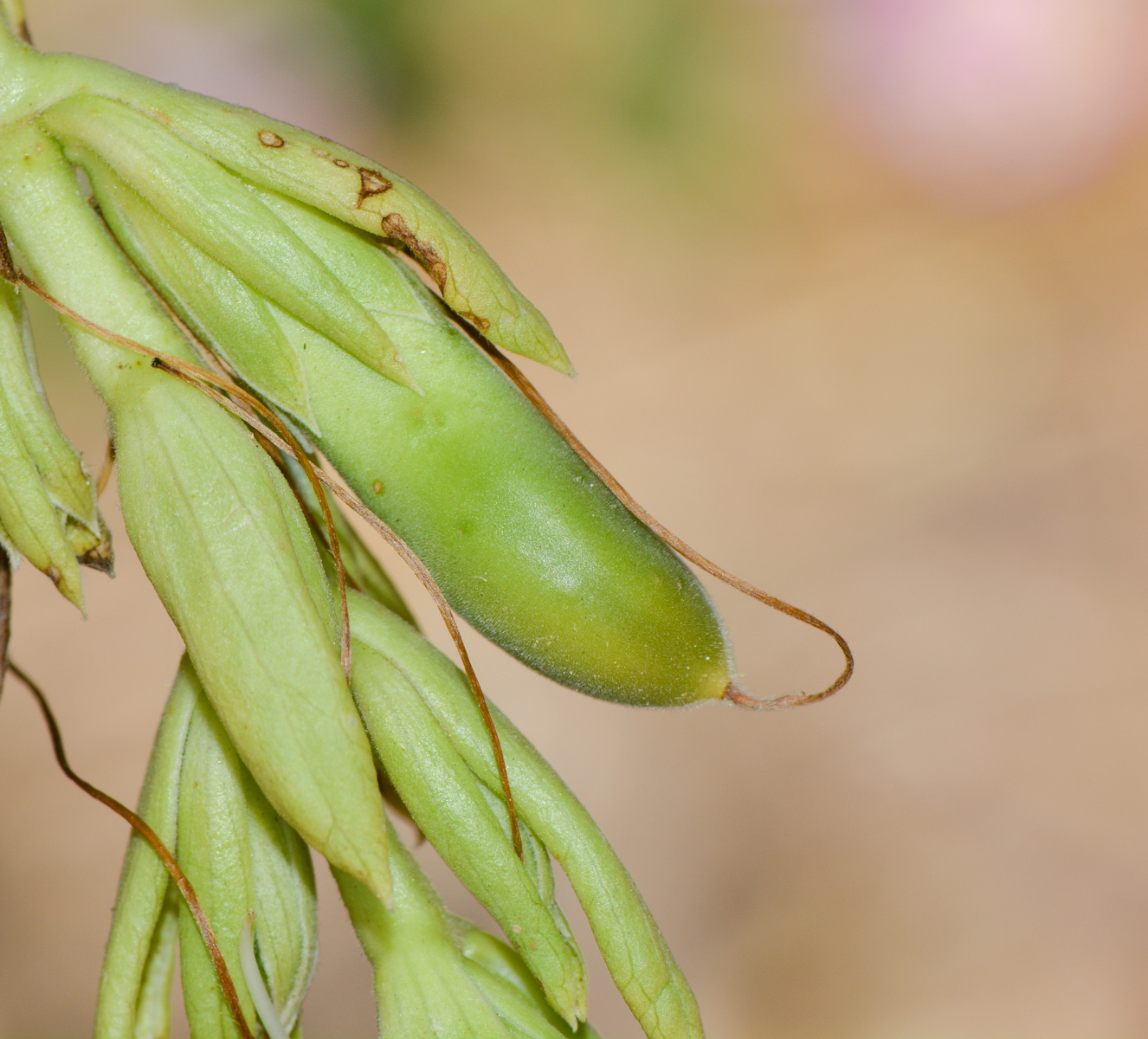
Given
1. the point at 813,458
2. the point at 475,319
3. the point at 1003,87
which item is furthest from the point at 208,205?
the point at 1003,87

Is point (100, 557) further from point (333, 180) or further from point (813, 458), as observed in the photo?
point (813, 458)

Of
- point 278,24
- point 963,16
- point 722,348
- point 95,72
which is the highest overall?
point 963,16

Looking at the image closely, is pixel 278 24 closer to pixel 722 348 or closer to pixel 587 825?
pixel 722 348

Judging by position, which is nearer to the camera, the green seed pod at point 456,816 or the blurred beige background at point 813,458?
the green seed pod at point 456,816

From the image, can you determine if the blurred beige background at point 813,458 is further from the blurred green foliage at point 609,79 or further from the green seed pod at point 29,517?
the green seed pod at point 29,517

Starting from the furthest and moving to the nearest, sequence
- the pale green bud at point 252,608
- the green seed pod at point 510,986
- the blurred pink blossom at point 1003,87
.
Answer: the blurred pink blossom at point 1003,87 < the green seed pod at point 510,986 < the pale green bud at point 252,608

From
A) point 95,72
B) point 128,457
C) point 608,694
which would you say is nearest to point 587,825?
point 608,694

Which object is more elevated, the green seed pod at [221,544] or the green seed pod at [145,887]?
the green seed pod at [221,544]

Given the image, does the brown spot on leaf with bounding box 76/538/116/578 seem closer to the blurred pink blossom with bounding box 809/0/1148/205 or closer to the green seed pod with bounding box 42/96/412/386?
the green seed pod with bounding box 42/96/412/386

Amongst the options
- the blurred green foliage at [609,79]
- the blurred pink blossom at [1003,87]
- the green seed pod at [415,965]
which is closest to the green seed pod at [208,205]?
the green seed pod at [415,965]
